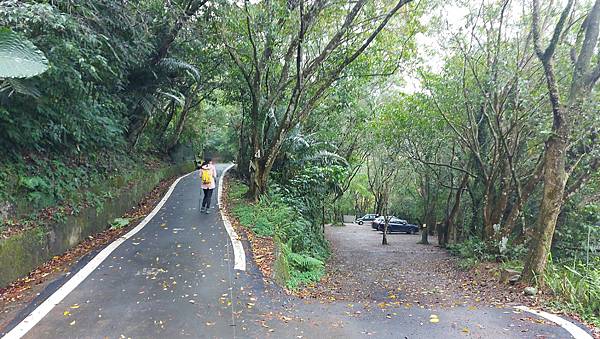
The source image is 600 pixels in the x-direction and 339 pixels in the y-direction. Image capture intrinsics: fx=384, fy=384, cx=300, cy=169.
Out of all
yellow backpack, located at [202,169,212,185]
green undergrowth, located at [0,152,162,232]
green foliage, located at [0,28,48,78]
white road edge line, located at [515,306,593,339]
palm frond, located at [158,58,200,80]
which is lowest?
white road edge line, located at [515,306,593,339]

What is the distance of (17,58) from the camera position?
3.72 meters

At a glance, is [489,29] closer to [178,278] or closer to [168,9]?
[168,9]

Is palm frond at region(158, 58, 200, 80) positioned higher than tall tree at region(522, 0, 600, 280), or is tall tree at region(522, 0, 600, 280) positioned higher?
palm frond at region(158, 58, 200, 80)

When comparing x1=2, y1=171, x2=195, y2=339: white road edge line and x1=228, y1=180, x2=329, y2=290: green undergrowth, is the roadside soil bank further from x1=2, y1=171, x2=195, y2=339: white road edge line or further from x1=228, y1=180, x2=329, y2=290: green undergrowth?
x1=228, y1=180, x2=329, y2=290: green undergrowth

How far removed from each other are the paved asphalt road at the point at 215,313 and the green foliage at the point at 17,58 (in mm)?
2688

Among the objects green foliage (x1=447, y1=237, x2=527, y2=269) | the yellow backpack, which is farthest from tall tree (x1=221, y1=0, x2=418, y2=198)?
green foliage (x1=447, y1=237, x2=527, y2=269)

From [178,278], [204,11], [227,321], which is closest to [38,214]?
[178,278]

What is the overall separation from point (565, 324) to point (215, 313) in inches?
174

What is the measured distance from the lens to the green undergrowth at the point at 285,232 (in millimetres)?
7789

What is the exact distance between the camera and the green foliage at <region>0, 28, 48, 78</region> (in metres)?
3.61

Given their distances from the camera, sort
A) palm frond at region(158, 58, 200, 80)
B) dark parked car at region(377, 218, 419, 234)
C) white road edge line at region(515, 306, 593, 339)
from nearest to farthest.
Result: white road edge line at region(515, 306, 593, 339) → palm frond at region(158, 58, 200, 80) → dark parked car at region(377, 218, 419, 234)

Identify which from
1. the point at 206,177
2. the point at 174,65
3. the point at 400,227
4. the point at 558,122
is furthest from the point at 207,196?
the point at 400,227

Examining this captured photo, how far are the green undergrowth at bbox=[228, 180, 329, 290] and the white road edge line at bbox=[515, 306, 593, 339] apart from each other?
369cm

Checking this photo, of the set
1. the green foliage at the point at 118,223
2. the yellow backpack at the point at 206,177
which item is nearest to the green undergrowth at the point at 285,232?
the yellow backpack at the point at 206,177
